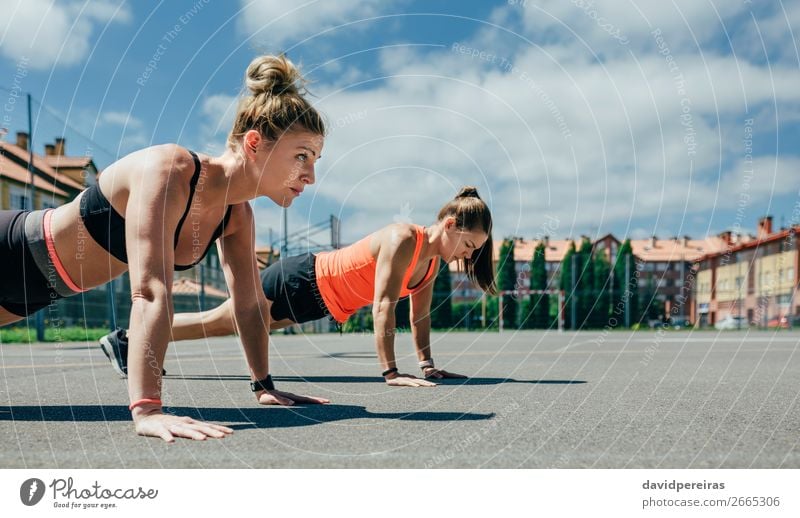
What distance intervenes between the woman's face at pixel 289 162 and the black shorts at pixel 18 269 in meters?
1.16

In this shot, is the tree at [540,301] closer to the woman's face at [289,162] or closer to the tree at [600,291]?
the tree at [600,291]

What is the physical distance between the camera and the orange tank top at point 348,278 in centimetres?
496

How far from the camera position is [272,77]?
2.69 metres

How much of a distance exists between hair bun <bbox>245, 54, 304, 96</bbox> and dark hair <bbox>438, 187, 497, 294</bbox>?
1.87m

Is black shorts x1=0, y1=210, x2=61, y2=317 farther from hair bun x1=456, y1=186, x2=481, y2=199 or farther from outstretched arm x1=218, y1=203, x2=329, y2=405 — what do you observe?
hair bun x1=456, y1=186, x2=481, y2=199

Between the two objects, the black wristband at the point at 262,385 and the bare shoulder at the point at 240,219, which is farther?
the black wristband at the point at 262,385

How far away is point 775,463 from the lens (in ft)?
5.82

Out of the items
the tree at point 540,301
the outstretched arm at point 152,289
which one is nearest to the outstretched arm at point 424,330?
the outstretched arm at point 152,289

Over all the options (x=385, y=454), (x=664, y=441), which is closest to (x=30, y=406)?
(x=385, y=454)

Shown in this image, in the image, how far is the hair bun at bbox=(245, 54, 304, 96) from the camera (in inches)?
106

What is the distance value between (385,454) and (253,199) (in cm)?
144

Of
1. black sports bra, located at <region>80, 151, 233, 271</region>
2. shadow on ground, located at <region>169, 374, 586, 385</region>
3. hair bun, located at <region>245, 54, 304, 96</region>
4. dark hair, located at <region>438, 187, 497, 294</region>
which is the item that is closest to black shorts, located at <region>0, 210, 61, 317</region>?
black sports bra, located at <region>80, 151, 233, 271</region>

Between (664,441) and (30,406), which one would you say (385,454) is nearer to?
(664,441)

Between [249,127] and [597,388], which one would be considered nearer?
[249,127]
